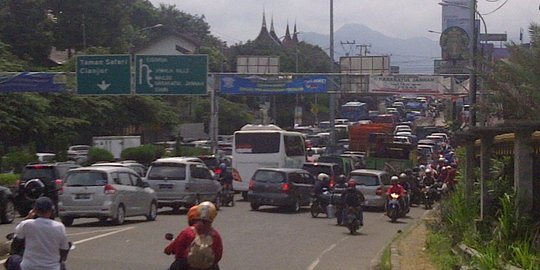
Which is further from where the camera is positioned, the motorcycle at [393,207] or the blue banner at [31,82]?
the blue banner at [31,82]

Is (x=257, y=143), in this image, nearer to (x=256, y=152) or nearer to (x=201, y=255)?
(x=256, y=152)

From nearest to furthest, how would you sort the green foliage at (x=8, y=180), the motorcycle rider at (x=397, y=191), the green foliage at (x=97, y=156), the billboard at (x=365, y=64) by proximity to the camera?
the motorcycle rider at (x=397, y=191)
the green foliage at (x=8, y=180)
the green foliage at (x=97, y=156)
the billboard at (x=365, y=64)

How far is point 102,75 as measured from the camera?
39719 millimetres

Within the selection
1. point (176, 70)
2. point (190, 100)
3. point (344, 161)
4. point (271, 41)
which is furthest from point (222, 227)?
point (271, 41)

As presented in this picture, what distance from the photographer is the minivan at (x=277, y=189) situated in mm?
33312

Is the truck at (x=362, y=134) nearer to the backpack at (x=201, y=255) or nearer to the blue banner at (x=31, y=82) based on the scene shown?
the blue banner at (x=31, y=82)

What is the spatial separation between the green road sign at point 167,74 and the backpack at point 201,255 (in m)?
30.5

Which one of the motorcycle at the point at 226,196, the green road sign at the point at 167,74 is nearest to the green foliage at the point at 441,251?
the motorcycle at the point at 226,196

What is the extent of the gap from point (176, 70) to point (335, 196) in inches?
516

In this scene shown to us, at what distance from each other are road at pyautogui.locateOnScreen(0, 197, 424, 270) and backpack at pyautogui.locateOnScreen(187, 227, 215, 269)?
7.14m

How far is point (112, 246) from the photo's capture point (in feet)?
65.1

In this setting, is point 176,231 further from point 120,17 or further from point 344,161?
point 120,17

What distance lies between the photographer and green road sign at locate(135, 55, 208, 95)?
39844 mm

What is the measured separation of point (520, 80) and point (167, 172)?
560 inches
